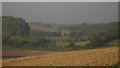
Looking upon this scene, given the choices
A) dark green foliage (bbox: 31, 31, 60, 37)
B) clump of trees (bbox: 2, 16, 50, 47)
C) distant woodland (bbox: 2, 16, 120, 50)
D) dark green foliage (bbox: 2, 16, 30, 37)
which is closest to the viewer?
distant woodland (bbox: 2, 16, 120, 50)

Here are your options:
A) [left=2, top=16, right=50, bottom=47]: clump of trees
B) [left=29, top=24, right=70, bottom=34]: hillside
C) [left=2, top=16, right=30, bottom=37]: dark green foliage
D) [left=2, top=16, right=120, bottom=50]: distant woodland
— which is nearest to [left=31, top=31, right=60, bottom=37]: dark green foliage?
[left=2, top=16, right=120, bottom=50]: distant woodland

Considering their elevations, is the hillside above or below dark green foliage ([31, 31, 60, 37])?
above

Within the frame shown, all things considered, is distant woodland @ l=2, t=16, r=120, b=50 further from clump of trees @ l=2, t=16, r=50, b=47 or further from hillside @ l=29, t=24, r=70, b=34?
hillside @ l=29, t=24, r=70, b=34

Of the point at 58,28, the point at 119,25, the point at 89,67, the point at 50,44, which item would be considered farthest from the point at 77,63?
the point at 58,28

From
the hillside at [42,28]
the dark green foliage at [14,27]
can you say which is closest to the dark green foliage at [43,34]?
the hillside at [42,28]

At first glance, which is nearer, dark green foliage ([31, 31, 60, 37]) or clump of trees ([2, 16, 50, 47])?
clump of trees ([2, 16, 50, 47])

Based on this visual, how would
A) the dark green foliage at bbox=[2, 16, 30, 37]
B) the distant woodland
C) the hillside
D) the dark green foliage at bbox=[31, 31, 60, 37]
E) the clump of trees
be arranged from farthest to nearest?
1. the hillside
2. the dark green foliage at bbox=[2, 16, 30, 37]
3. the dark green foliage at bbox=[31, 31, 60, 37]
4. the clump of trees
5. the distant woodland

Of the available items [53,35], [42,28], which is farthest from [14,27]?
[53,35]

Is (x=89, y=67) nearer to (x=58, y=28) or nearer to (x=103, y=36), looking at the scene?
(x=103, y=36)

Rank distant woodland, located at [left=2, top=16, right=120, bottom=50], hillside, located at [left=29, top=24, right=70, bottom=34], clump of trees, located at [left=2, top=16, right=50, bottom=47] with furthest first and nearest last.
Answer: hillside, located at [left=29, top=24, right=70, bottom=34]
clump of trees, located at [left=2, top=16, right=50, bottom=47]
distant woodland, located at [left=2, top=16, right=120, bottom=50]

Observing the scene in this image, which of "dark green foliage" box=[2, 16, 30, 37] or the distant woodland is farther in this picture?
"dark green foliage" box=[2, 16, 30, 37]

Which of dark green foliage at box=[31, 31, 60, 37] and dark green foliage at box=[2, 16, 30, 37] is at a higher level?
dark green foliage at box=[2, 16, 30, 37]

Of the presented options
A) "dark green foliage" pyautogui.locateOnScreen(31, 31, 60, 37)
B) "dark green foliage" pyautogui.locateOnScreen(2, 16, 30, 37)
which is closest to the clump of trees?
"dark green foliage" pyautogui.locateOnScreen(2, 16, 30, 37)

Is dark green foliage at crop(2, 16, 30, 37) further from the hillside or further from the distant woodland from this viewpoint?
the hillside
